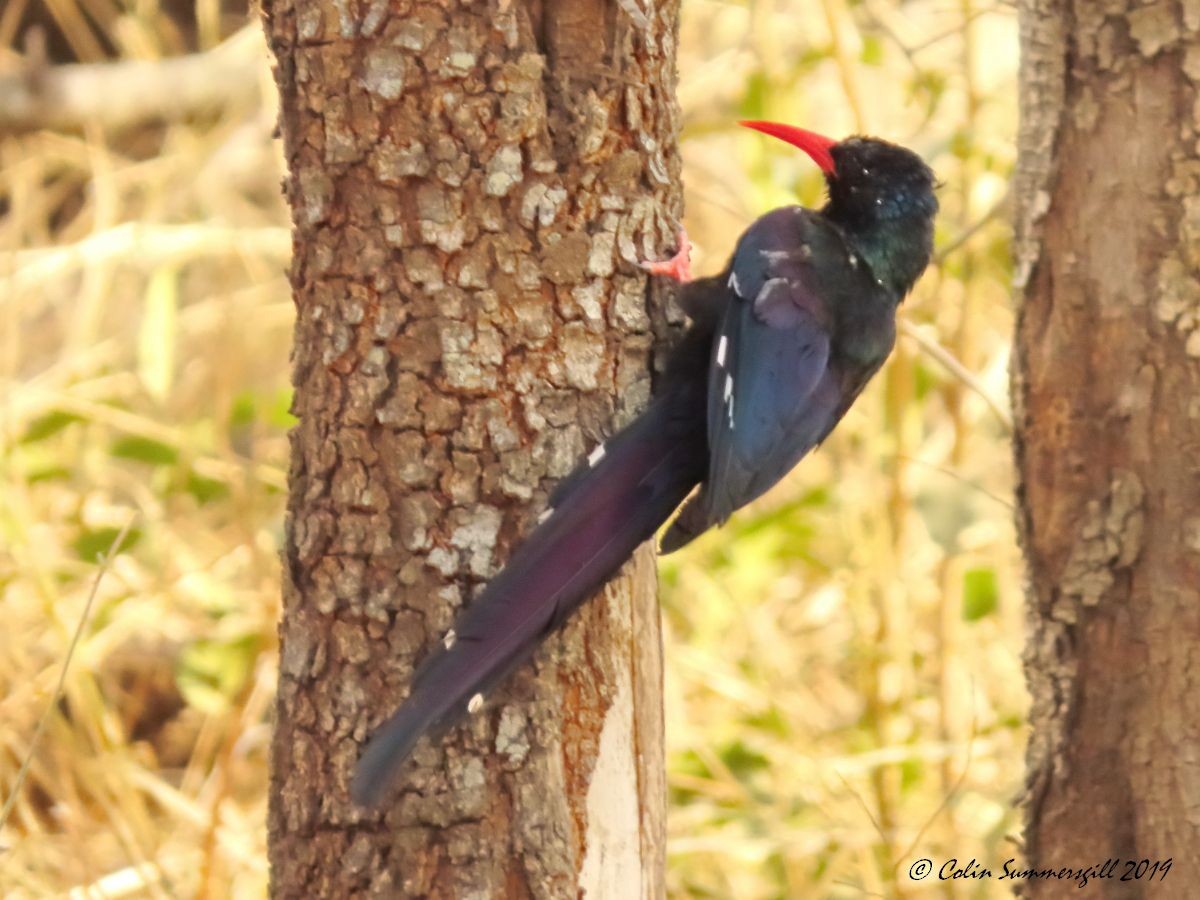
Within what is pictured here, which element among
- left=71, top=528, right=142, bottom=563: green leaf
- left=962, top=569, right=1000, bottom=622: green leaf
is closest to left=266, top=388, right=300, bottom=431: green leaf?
left=71, top=528, right=142, bottom=563: green leaf

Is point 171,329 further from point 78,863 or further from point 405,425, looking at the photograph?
point 405,425

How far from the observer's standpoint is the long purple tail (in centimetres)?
161

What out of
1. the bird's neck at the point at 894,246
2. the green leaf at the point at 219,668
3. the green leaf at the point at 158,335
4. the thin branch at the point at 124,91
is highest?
the thin branch at the point at 124,91

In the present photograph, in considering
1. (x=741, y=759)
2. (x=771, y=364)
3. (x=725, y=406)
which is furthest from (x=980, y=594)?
(x=725, y=406)

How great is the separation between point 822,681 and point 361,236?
2922mm

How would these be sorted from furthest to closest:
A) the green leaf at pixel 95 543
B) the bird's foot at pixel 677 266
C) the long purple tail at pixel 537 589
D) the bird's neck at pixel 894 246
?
the green leaf at pixel 95 543, the bird's neck at pixel 894 246, the bird's foot at pixel 677 266, the long purple tail at pixel 537 589

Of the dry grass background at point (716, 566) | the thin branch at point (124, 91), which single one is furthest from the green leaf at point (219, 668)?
the thin branch at point (124, 91)

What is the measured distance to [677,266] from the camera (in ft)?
6.05

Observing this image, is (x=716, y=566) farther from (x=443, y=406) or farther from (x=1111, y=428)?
(x=443, y=406)

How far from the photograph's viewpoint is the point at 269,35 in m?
1.78

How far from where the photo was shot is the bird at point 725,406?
1.62 metres

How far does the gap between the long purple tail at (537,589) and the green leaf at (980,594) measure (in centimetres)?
153

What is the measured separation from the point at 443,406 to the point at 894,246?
3.06 feet

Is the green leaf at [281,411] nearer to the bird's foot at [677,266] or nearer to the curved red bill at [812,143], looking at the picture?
the curved red bill at [812,143]
